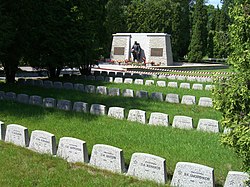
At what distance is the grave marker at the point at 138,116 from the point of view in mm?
10868

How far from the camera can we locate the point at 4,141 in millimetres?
8906

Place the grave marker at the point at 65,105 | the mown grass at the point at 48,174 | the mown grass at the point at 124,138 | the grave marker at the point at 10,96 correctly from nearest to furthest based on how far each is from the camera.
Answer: the mown grass at the point at 48,174, the mown grass at the point at 124,138, the grave marker at the point at 65,105, the grave marker at the point at 10,96

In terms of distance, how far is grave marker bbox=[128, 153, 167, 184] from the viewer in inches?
248

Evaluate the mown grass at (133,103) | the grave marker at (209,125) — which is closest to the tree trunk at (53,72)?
the mown grass at (133,103)

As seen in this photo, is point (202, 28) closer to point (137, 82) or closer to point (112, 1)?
point (112, 1)

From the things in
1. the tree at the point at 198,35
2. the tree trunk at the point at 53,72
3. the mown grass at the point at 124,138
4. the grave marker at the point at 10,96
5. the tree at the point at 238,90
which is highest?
the tree at the point at 198,35

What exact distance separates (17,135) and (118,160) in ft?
9.81

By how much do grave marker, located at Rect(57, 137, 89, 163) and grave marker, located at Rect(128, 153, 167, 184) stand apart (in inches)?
44.1

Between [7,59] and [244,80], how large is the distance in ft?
55.5

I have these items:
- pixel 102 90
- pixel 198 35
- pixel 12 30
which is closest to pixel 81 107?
pixel 102 90

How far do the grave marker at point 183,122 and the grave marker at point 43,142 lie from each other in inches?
152

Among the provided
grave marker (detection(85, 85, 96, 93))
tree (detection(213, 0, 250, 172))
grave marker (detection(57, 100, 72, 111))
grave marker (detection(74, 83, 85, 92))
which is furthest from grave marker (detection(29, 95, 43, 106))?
tree (detection(213, 0, 250, 172))

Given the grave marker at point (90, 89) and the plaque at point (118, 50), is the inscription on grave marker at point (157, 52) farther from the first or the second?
the grave marker at point (90, 89)

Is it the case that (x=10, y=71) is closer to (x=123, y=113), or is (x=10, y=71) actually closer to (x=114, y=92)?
(x=114, y=92)
